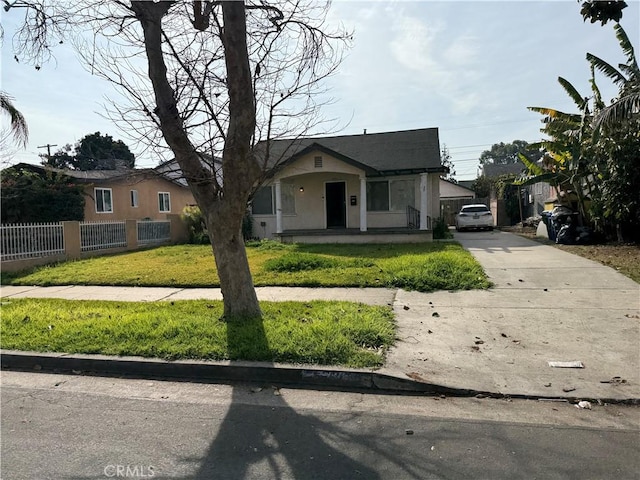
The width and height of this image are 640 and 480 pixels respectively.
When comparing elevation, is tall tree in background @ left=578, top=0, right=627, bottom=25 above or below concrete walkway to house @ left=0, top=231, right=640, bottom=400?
above

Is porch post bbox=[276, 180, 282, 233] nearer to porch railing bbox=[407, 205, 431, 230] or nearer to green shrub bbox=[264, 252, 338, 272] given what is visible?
porch railing bbox=[407, 205, 431, 230]

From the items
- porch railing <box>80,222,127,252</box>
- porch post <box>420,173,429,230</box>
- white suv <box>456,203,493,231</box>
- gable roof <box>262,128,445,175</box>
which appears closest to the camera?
porch railing <box>80,222,127,252</box>

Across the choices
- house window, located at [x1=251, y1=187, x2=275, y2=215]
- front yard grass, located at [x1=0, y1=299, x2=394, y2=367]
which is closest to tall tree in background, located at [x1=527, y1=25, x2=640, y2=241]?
front yard grass, located at [x1=0, y1=299, x2=394, y2=367]

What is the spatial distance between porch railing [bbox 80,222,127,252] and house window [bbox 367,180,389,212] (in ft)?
33.7

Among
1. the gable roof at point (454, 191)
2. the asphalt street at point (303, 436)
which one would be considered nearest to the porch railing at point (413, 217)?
the asphalt street at point (303, 436)

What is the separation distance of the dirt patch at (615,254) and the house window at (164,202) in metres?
22.9

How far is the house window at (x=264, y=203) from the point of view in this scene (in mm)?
19281

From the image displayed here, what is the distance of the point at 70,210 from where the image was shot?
18516mm

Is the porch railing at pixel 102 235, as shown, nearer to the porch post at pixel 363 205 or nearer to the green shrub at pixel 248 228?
the green shrub at pixel 248 228

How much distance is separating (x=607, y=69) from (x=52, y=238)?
1874 cm

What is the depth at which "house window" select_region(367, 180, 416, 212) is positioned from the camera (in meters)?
17.8

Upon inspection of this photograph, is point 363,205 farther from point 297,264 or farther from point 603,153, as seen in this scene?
point 603,153

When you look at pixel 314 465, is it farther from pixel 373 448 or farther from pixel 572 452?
pixel 572 452

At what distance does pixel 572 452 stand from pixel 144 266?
36.8ft
